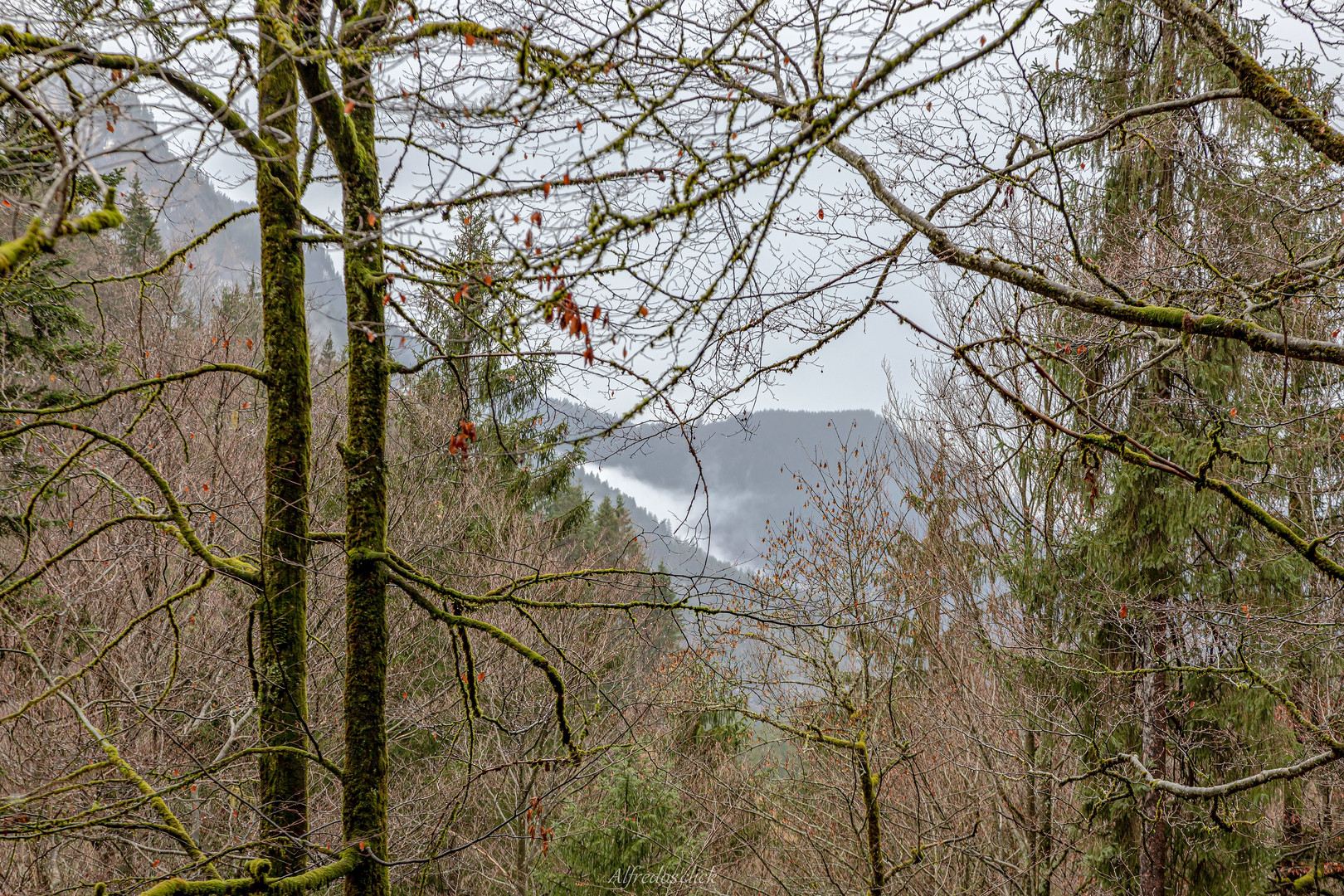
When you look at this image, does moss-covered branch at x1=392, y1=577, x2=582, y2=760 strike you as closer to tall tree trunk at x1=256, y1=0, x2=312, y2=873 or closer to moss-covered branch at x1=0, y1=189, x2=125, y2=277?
tall tree trunk at x1=256, y1=0, x2=312, y2=873

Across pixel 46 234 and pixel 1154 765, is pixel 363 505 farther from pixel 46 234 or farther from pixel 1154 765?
pixel 1154 765

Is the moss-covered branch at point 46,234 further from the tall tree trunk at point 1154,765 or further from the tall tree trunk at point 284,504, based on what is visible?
the tall tree trunk at point 1154,765

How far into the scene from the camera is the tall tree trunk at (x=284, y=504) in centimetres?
346

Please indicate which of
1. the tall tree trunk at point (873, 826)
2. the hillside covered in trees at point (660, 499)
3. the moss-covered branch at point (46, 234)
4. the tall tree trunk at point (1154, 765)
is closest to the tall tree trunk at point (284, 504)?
the hillside covered in trees at point (660, 499)

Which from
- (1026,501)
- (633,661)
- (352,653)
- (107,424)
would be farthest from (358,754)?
(633,661)

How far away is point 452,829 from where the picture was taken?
10.7 m

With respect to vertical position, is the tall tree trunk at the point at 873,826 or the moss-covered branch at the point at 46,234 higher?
the moss-covered branch at the point at 46,234

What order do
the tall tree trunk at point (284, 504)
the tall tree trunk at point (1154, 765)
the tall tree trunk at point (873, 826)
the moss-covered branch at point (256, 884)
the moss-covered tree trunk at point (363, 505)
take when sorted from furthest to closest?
the tall tree trunk at point (1154, 765)
the tall tree trunk at point (873, 826)
the tall tree trunk at point (284, 504)
the moss-covered tree trunk at point (363, 505)
the moss-covered branch at point (256, 884)

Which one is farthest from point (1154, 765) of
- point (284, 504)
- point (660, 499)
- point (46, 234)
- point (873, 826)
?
point (46, 234)

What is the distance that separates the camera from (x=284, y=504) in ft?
12.2

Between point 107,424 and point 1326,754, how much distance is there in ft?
37.9

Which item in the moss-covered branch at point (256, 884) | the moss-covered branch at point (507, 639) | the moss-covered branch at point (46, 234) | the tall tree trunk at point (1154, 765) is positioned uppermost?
the moss-covered branch at point (46, 234)

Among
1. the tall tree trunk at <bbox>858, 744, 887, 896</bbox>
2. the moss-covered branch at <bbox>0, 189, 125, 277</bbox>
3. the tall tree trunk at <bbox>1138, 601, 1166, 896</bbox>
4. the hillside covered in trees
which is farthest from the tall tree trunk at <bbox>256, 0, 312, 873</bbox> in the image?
the tall tree trunk at <bbox>1138, 601, 1166, 896</bbox>

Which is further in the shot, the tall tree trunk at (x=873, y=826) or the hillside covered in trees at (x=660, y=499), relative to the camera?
the tall tree trunk at (x=873, y=826)
